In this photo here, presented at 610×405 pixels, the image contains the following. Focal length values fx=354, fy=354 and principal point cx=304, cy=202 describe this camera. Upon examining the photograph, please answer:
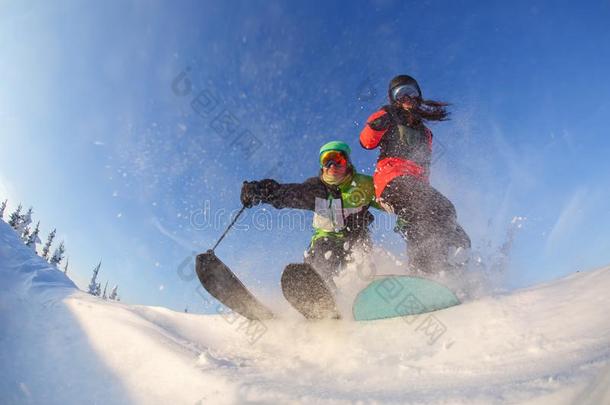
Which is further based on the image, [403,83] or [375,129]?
[403,83]

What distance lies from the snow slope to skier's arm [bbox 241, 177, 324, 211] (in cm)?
152

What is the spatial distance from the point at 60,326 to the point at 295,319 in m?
1.89

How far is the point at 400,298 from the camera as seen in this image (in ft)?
9.27

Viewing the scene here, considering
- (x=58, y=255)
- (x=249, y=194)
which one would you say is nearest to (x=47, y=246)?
(x=58, y=255)

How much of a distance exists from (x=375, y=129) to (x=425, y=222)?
1192 mm

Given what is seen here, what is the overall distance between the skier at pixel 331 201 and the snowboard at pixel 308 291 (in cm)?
101

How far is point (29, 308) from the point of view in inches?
116

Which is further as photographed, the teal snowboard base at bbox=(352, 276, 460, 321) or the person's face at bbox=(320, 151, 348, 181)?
the person's face at bbox=(320, 151, 348, 181)

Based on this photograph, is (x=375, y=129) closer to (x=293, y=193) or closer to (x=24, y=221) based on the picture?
(x=293, y=193)

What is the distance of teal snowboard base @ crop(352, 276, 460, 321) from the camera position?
270 centimetres

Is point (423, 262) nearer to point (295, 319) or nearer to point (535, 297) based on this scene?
point (535, 297)

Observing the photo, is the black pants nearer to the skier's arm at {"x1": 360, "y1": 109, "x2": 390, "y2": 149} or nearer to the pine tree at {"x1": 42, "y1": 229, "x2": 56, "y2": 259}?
the skier's arm at {"x1": 360, "y1": 109, "x2": 390, "y2": 149}

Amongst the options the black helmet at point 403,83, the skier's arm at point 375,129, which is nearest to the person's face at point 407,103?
the black helmet at point 403,83

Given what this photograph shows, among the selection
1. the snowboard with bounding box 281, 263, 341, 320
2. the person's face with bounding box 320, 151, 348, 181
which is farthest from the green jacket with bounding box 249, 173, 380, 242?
the snowboard with bounding box 281, 263, 341, 320
